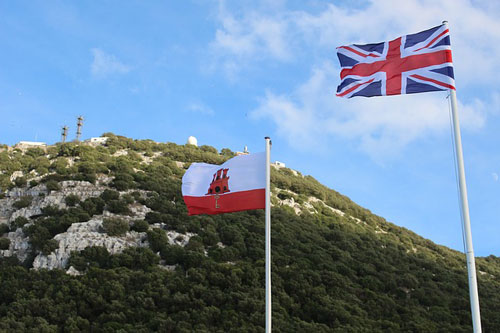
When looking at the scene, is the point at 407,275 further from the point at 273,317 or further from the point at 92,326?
the point at 92,326

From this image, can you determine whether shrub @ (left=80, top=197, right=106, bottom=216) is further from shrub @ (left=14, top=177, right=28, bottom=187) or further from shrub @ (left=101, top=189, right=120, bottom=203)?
shrub @ (left=14, top=177, right=28, bottom=187)

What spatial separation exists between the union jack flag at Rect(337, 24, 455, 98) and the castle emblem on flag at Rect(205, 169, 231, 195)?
3.48 metres

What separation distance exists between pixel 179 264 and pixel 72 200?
9.41 meters

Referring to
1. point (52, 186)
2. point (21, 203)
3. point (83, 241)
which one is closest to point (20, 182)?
point (52, 186)

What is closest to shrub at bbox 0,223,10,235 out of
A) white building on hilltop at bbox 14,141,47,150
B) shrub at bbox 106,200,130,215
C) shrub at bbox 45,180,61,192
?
shrub at bbox 45,180,61,192

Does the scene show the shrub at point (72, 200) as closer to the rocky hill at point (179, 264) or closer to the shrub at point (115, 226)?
the rocky hill at point (179, 264)

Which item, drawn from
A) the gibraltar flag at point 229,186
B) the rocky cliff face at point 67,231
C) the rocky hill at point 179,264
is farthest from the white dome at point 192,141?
the gibraltar flag at point 229,186

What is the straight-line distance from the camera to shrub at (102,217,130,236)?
32.1 metres

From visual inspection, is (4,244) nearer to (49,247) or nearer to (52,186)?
(49,247)

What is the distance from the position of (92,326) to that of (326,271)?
44.2 ft

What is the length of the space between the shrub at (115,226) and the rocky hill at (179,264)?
63 millimetres

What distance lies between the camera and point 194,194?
14.4 meters

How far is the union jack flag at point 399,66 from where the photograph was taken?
12.1m

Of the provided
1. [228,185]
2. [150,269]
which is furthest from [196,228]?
[228,185]
